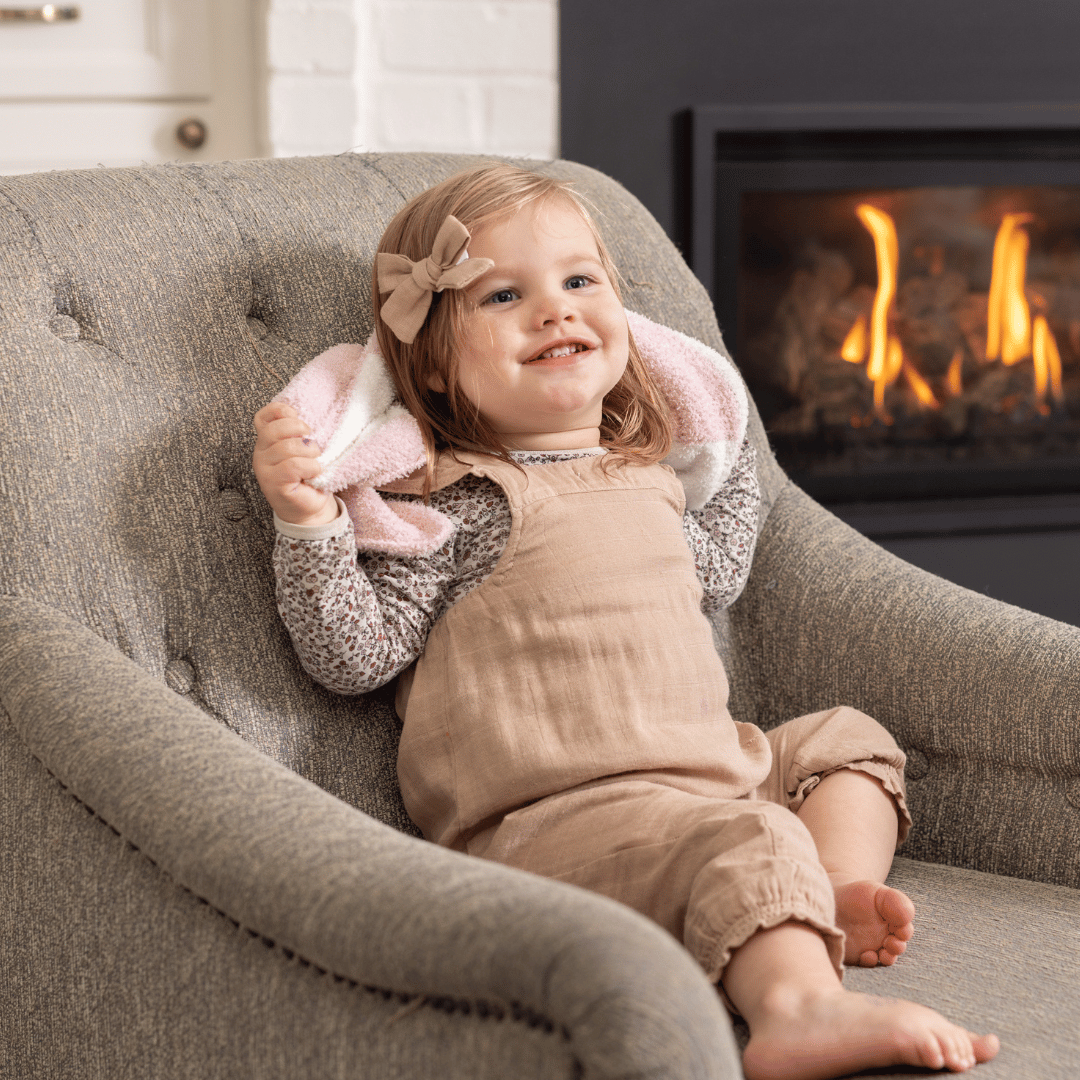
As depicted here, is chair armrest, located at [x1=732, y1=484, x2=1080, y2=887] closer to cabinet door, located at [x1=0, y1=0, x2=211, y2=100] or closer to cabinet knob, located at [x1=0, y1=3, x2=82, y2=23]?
cabinet door, located at [x1=0, y1=0, x2=211, y2=100]

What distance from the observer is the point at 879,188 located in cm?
198

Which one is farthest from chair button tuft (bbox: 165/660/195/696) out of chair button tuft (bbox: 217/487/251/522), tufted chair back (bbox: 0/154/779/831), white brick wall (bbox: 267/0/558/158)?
white brick wall (bbox: 267/0/558/158)

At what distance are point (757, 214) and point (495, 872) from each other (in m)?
1.62

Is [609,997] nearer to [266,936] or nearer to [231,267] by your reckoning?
[266,936]

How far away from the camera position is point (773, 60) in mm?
1857

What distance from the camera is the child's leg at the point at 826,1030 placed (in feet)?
1.98

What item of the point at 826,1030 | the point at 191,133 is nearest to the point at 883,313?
the point at 191,133

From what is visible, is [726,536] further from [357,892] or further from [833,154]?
[833,154]

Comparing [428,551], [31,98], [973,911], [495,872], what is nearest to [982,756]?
[973,911]

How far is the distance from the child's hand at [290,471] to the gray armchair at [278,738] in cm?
9

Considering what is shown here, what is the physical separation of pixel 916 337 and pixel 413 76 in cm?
93

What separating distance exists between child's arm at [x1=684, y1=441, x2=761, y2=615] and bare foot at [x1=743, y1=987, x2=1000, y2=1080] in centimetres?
45

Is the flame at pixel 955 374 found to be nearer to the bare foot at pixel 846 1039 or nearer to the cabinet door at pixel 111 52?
the cabinet door at pixel 111 52

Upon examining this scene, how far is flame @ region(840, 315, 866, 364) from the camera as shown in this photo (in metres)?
2.05
